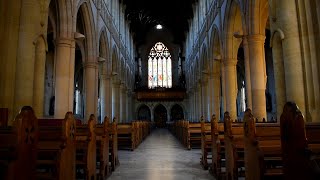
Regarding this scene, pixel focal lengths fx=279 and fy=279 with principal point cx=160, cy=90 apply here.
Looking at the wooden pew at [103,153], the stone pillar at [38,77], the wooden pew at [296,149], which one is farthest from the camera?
the stone pillar at [38,77]

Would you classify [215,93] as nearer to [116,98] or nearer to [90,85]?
[90,85]

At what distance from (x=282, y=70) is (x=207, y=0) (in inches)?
454

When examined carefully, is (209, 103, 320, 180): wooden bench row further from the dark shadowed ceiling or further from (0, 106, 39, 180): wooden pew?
the dark shadowed ceiling

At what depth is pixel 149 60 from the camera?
117 ft

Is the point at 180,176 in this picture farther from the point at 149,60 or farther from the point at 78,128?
the point at 149,60

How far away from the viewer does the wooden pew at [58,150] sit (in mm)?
3213

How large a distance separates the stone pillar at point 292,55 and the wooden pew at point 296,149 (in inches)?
175

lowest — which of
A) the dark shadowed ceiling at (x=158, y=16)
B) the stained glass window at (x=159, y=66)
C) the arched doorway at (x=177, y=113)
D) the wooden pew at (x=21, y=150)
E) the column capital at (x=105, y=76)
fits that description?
the wooden pew at (x=21, y=150)

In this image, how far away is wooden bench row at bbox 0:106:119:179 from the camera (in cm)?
231

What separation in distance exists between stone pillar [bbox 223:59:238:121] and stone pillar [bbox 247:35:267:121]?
3411mm

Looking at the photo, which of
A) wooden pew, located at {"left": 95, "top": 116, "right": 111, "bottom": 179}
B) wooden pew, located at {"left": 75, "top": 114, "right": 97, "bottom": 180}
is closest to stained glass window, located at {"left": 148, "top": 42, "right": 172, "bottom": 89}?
wooden pew, located at {"left": 95, "top": 116, "right": 111, "bottom": 179}

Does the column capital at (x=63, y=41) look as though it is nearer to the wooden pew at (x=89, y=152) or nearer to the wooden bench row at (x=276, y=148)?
the wooden pew at (x=89, y=152)

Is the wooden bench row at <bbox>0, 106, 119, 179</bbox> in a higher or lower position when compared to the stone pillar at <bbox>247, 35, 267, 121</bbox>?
lower

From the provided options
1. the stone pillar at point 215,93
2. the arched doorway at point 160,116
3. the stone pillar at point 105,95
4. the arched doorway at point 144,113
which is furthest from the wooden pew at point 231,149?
the arched doorway at point 144,113
